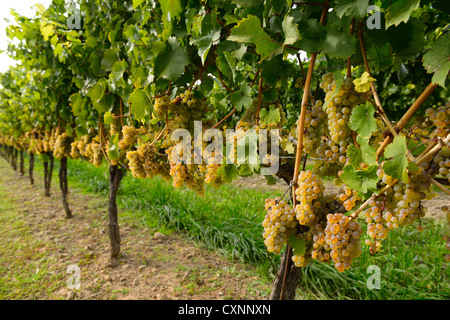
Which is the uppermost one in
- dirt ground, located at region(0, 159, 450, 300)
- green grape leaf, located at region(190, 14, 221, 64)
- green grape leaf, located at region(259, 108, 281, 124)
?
green grape leaf, located at region(190, 14, 221, 64)

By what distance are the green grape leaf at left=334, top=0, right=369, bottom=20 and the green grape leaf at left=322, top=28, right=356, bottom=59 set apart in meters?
0.05

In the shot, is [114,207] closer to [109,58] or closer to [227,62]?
[109,58]

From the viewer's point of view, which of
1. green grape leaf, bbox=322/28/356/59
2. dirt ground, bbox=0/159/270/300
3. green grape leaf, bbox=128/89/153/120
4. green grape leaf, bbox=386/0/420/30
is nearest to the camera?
green grape leaf, bbox=386/0/420/30

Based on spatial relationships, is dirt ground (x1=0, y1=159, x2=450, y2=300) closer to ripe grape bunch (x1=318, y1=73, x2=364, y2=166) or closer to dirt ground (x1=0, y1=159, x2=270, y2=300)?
dirt ground (x1=0, y1=159, x2=270, y2=300)

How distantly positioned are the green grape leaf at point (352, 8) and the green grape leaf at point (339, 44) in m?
0.05

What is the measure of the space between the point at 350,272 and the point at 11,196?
26.7 feet

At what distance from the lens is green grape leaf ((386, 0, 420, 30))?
1.80ft

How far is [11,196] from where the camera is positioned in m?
6.92

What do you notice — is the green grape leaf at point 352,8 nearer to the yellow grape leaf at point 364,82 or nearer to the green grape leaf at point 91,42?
the yellow grape leaf at point 364,82

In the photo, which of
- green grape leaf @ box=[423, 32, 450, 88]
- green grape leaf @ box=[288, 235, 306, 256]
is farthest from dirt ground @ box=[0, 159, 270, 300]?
green grape leaf @ box=[423, 32, 450, 88]

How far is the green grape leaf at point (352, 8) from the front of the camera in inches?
23.7

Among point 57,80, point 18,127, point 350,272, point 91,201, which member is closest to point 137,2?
point 57,80

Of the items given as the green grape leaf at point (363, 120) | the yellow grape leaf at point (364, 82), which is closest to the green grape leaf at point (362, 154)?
the green grape leaf at point (363, 120)
